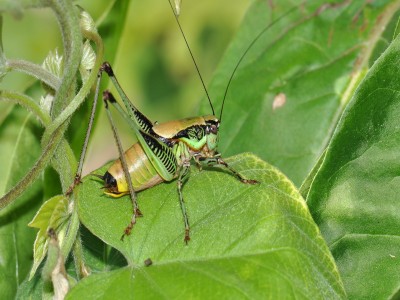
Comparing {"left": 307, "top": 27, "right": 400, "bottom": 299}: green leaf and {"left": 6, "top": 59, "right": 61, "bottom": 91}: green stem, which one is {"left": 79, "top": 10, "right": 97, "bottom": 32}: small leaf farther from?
{"left": 307, "top": 27, "right": 400, "bottom": 299}: green leaf

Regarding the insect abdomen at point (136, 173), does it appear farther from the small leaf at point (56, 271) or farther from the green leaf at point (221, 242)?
the small leaf at point (56, 271)

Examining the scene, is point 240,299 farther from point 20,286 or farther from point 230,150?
point 230,150

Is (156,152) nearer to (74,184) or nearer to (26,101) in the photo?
(74,184)

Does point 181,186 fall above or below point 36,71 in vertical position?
below

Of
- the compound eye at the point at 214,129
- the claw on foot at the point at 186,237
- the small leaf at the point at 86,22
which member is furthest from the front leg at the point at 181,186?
the small leaf at the point at 86,22

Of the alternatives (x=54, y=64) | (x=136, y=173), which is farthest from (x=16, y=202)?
(x=54, y=64)

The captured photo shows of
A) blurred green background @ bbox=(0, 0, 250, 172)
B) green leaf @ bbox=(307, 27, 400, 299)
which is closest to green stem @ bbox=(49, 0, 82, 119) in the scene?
green leaf @ bbox=(307, 27, 400, 299)

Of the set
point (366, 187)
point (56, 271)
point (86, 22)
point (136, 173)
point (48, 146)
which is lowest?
point (366, 187)
